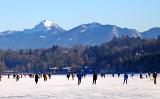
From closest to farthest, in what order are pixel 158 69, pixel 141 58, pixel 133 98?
pixel 133 98, pixel 158 69, pixel 141 58

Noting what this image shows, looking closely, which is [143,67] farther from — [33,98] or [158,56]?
[33,98]

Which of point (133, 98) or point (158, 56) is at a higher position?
point (158, 56)

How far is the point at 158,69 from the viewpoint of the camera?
179500 millimetres

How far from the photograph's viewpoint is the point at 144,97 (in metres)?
26.3

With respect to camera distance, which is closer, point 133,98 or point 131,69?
point 133,98

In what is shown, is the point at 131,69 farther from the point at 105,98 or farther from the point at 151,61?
the point at 105,98

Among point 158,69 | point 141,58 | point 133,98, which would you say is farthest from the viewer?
point 141,58

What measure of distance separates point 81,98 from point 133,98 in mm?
2552

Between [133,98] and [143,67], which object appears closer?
[133,98]

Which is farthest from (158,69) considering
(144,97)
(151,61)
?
(144,97)

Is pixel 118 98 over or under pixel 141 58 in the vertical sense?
under

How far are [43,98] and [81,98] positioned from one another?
226cm

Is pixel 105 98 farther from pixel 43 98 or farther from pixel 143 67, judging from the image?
pixel 143 67

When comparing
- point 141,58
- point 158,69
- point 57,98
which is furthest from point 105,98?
point 141,58
